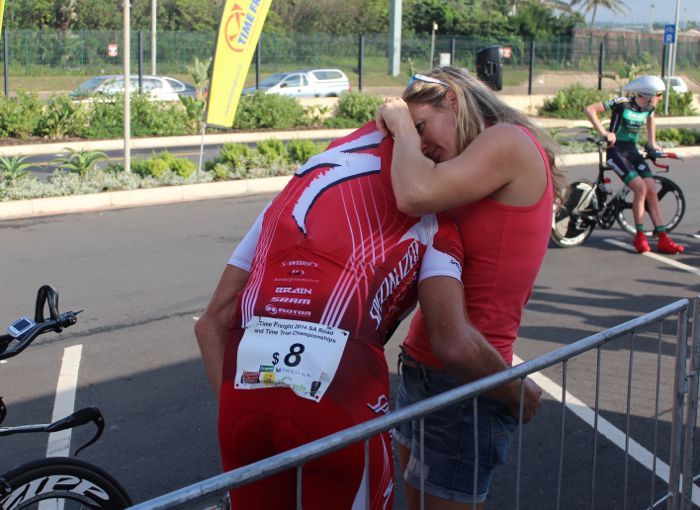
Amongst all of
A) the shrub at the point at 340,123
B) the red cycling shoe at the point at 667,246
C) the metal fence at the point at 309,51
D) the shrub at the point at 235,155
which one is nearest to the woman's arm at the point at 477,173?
the red cycling shoe at the point at 667,246

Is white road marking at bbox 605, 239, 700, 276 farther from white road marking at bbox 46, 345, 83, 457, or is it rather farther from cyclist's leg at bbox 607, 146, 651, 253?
white road marking at bbox 46, 345, 83, 457

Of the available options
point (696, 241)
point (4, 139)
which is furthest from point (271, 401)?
point (4, 139)

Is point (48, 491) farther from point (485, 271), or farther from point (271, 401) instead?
point (485, 271)

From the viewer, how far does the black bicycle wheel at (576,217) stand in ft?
33.8

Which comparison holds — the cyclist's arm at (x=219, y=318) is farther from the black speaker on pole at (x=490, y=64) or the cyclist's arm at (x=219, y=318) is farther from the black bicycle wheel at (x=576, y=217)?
the black bicycle wheel at (x=576, y=217)

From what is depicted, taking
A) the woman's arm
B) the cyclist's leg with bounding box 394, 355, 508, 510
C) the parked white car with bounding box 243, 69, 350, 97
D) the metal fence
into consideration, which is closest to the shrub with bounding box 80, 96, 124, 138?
the metal fence

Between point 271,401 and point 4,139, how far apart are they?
21538mm

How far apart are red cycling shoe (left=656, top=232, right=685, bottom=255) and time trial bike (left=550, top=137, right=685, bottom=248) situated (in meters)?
0.38

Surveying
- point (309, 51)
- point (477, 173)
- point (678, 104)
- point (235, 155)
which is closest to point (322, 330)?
point (477, 173)

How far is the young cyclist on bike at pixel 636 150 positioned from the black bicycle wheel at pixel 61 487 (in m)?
7.82

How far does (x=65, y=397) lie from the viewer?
18.9 feet

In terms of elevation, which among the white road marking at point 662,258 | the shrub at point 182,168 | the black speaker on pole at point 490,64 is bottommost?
the white road marking at point 662,258

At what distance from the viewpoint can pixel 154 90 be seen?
30.5m

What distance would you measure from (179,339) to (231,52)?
8.94 m
